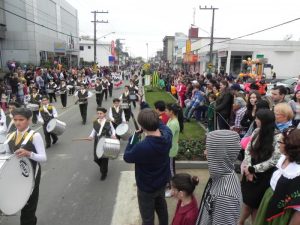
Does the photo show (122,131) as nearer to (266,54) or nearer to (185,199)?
(185,199)

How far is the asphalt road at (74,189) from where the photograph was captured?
5113mm

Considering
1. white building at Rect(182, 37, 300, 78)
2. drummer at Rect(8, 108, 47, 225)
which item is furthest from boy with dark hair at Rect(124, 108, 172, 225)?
white building at Rect(182, 37, 300, 78)

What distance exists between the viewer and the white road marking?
502 cm

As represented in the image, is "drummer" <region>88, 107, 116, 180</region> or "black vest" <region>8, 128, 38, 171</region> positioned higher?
"black vest" <region>8, 128, 38, 171</region>

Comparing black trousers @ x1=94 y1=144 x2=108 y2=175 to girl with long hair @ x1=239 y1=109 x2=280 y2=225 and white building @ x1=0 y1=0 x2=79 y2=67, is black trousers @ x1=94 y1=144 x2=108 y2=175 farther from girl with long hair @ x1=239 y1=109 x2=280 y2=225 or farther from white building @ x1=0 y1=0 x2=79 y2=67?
white building @ x1=0 y1=0 x2=79 y2=67

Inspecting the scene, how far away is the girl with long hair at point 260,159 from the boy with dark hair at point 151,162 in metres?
1.03

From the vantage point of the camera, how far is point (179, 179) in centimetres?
301

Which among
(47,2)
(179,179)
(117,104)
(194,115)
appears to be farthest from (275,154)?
(47,2)

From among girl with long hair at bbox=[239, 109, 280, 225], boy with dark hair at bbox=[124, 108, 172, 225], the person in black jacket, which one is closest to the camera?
boy with dark hair at bbox=[124, 108, 172, 225]

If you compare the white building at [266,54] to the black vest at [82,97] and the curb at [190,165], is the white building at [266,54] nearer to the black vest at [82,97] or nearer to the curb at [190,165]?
the black vest at [82,97]

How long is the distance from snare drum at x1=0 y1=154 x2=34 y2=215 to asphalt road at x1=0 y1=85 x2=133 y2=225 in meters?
1.21

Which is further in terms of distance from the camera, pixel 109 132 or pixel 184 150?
pixel 184 150

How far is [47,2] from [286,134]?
155 ft

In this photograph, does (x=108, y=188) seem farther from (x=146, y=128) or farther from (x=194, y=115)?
(x=194, y=115)
